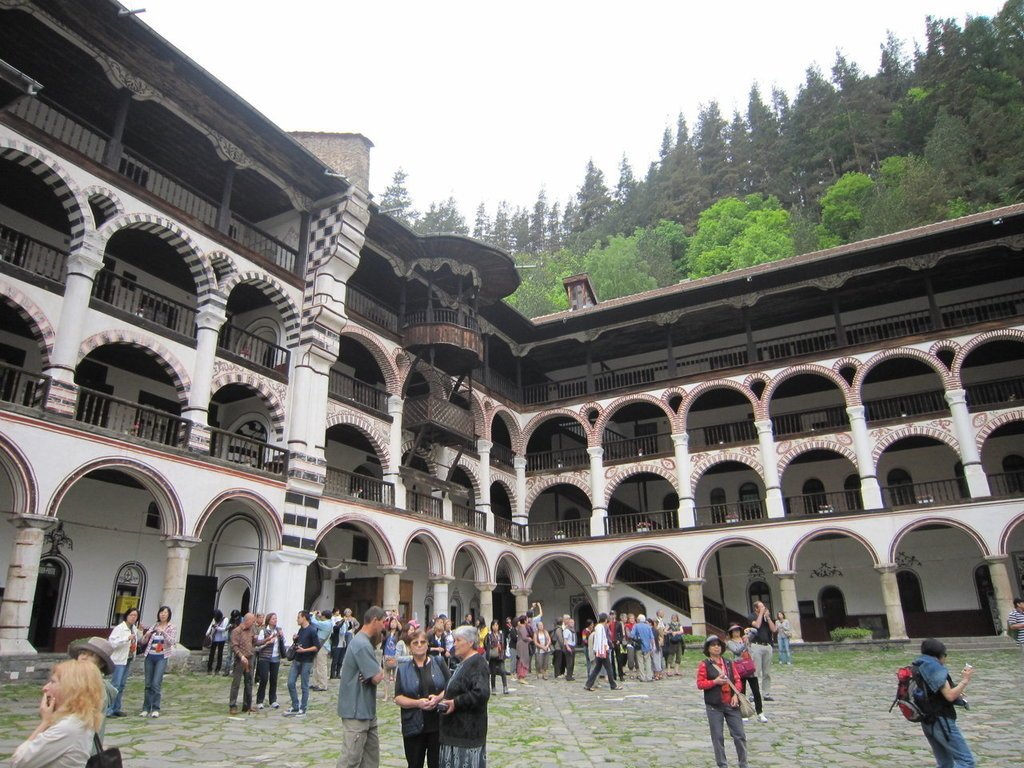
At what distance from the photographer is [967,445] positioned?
20812 mm

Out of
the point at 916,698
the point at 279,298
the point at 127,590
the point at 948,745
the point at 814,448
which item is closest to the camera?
the point at 948,745

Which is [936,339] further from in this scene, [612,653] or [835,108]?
[835,108]

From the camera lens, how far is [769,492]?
23.2 m

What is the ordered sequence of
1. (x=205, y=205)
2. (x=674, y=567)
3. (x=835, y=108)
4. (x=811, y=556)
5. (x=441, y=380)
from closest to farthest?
(x=205, y=205) < (x=441, y=380) < (x=811, y=556) < (x=674, y=567) < (x=835, y=108)

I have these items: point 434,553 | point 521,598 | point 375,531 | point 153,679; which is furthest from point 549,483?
point 153,679

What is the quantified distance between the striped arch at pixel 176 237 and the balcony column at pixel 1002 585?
20490 millimetres

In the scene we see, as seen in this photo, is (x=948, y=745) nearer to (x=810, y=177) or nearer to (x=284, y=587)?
(x=284, y=587)

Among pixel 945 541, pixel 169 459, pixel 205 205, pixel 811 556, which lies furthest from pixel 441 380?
pixel 945 541

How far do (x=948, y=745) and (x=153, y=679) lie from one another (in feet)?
26.0

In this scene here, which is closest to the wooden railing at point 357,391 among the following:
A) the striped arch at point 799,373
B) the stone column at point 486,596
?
the stone column at point 486,596

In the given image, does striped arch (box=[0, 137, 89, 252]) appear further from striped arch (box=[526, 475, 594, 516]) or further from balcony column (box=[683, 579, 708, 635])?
balcony column (box=[683, 579, 708, 635])

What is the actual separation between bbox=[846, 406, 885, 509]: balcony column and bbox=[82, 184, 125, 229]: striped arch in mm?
19841

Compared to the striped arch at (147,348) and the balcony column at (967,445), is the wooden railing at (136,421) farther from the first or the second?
the balcony column at (967,445)

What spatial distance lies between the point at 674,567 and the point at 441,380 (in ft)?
39.4
